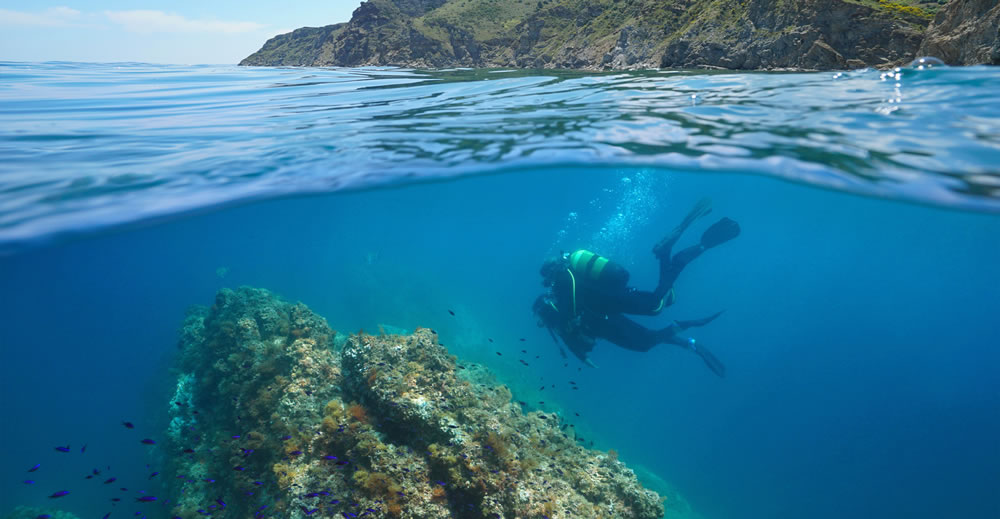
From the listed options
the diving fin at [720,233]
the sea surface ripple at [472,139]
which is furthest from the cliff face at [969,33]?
the diving fin at [720,233]

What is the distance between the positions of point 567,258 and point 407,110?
228 inches

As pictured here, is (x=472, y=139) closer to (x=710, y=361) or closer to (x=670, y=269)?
(x=670, y=269)

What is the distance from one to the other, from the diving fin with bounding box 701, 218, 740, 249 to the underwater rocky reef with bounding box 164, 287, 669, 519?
823 cm

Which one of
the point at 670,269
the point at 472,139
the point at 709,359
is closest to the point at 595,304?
the point at 670,269

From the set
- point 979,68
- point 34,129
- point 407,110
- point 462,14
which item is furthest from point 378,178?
point 462,14

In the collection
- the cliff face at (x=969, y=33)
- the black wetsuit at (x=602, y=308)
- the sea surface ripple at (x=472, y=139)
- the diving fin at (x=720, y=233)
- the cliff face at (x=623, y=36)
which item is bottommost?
the black wetsuit at (x=602, y=308)

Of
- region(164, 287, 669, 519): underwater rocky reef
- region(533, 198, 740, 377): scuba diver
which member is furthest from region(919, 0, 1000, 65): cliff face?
region(164, 287, 669, 519): underwater rocky reef

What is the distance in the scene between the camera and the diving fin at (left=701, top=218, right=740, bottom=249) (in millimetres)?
14414

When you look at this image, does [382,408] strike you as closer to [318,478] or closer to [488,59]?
[318,478]

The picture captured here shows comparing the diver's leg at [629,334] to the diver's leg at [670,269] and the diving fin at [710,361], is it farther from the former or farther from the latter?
the diving fin at [710,361]

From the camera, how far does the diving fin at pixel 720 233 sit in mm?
14414

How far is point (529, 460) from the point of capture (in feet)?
22.7

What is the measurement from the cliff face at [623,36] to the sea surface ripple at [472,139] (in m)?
16.0

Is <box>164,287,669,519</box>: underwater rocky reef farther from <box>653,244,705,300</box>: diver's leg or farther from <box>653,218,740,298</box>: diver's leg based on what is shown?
<box>653,218,740,298</box>: diver's leg
